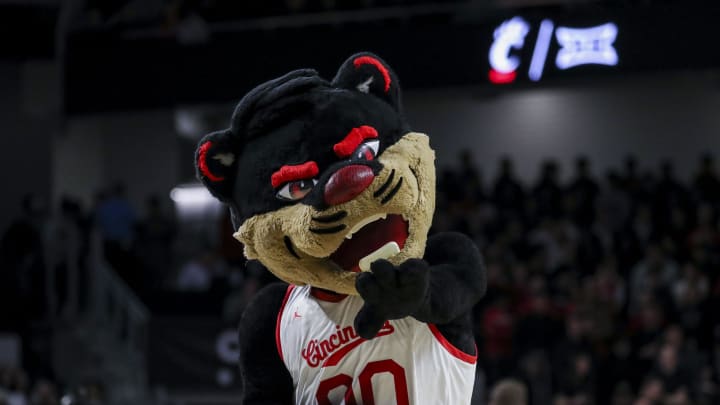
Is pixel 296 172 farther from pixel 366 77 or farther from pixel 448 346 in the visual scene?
pixel 448 346

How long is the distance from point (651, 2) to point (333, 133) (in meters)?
7.40

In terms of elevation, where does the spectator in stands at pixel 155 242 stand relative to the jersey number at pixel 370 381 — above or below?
above

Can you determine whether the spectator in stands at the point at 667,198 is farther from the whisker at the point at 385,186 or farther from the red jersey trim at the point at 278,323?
the whisker at the point at 385,186

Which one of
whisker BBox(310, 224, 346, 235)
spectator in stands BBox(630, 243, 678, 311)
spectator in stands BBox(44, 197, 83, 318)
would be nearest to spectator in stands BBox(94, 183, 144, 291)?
spectator in stands BBox(44, 197, 83, 318)

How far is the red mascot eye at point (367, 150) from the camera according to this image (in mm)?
3006

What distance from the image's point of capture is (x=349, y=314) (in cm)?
318

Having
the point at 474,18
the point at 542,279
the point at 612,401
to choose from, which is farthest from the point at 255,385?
the point at 474,18

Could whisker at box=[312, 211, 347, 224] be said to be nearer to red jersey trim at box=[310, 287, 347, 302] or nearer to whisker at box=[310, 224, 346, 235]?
whisker at box=[310, 224, 346, 235]

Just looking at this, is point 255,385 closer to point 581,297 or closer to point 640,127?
point 581,297

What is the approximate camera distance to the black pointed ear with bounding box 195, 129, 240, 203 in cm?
313

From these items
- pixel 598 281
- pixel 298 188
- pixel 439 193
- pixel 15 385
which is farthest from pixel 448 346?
pixel 439 193

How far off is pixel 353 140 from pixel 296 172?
168 mm

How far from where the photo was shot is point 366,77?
3.15 m

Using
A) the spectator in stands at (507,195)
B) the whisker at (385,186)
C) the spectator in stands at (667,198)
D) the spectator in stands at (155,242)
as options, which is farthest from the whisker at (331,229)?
the spectator in stands at (155,242)
